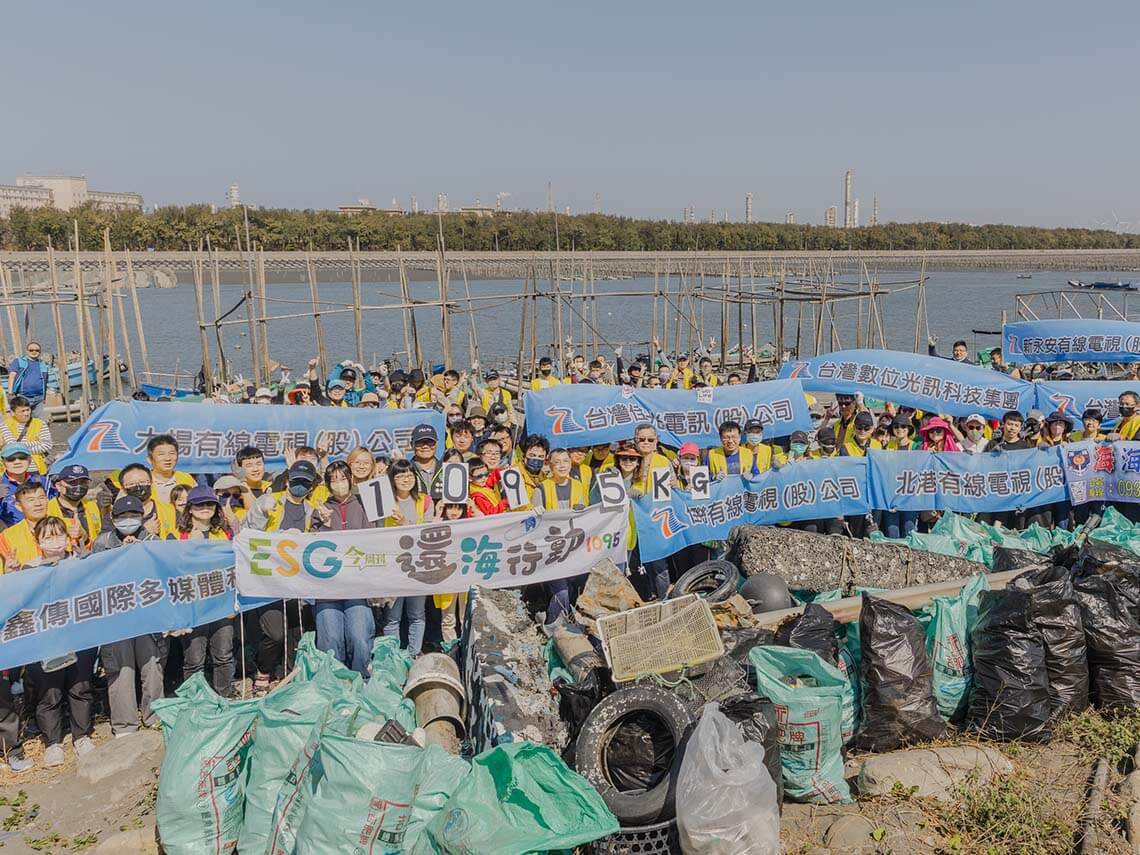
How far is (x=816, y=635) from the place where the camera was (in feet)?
17.8

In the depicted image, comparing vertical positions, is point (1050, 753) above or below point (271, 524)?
below

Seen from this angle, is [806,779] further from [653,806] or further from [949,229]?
[949,229]

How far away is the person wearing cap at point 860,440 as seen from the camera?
357 inches

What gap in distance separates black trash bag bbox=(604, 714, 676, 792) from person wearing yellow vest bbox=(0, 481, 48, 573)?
12.9 feet

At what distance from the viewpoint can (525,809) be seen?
3.94m

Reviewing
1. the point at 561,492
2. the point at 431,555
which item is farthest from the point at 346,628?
the point at 561,492

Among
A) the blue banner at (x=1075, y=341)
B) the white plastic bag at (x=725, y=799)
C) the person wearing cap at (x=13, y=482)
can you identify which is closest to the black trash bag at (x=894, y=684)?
the white plastic bag at (x=725, y=799)

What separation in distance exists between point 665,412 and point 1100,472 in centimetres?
444

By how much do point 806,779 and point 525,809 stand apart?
1731 millimetres

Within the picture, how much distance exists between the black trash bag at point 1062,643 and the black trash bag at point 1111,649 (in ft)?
0.43

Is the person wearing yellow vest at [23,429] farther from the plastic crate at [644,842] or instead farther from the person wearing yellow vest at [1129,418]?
the person wearing yellow vest at [1129,418]

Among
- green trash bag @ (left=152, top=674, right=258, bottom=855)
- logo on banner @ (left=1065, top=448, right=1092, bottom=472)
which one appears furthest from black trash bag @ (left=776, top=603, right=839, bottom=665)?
logo on banner @ (left=1065, top=448, right=1092, bottom=472)

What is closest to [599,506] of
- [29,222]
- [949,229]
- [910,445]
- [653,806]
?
[653,806]

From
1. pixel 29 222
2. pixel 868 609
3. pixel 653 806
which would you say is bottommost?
pixel 653 806
